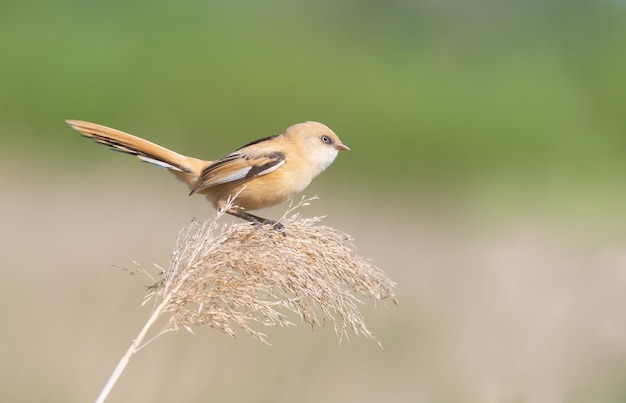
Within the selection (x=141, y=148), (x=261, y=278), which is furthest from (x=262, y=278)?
(x=141, y=148)

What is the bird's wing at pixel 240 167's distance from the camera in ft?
9.71

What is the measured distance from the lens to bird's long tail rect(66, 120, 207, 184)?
2.56 meters

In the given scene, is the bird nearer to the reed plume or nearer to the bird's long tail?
the bird's long tail

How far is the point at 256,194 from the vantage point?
9.75 ft

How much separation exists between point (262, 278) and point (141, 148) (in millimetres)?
821

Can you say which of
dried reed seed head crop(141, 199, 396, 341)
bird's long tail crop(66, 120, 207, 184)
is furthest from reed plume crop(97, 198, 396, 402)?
bird's long tail crop(66, 120, 207, 184)

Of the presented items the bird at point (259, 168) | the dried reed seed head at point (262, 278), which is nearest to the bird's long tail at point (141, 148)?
the bird at point (259, 168)

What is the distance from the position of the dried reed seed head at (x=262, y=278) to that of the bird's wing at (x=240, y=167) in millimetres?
630

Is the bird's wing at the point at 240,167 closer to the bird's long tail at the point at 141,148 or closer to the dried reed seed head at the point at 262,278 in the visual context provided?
the bird's long tail at the point at 141,148

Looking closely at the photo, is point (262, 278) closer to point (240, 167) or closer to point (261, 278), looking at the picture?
point (261, 278)

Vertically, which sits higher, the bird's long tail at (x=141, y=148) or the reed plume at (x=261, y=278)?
the bird's long tail at (x=141, y=148)

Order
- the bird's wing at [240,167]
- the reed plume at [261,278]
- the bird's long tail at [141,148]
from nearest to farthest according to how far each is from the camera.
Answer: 1. the reed plume at [261,278]
2. the bird's long tail at [141,148]
3. the bird's wing at [240,167]

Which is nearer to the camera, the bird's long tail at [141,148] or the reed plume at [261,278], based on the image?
the reed plume at [261,278]

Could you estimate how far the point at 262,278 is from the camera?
7.16 feet
